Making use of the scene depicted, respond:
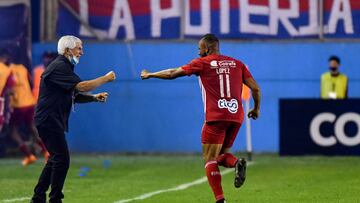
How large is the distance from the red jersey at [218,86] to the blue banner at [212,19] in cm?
1298

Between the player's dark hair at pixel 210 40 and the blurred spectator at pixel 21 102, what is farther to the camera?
the blurred spectator at pixel 21 102

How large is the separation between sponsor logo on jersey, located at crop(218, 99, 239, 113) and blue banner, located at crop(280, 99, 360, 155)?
9.76 metres

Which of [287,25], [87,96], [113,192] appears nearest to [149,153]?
[287,25]

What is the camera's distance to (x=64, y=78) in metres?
13.2

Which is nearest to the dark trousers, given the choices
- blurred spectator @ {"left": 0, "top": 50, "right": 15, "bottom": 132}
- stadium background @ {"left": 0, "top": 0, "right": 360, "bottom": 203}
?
blurred spectator @ {"left": 0, "top": 50, "right": 15, "bottom": 132}

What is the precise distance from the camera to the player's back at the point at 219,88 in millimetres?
13492

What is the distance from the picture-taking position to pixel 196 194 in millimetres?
16156

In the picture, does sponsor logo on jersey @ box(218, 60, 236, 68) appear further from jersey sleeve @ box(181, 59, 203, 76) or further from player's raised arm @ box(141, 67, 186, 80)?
player's raised arm @ box(141, 67, 186, 80)

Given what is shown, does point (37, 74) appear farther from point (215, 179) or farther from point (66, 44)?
point (215, 179)

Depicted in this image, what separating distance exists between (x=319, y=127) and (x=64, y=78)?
428 inches

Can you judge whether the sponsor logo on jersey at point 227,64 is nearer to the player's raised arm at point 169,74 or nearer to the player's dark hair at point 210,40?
the player's dark hair at point 210,40

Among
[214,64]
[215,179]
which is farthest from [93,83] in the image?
[215,179]

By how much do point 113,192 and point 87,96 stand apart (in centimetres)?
302

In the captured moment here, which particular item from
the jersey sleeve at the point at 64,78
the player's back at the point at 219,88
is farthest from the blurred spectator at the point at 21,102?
the player's back at the point at 219,88
